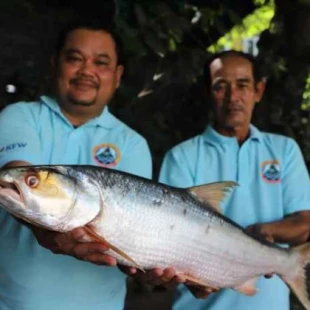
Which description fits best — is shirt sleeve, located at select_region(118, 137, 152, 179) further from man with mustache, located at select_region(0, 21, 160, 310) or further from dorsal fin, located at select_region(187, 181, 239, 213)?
dorsal fin, located at select_region(187, 181, 239, 213)

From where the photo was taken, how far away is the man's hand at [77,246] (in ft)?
9.52

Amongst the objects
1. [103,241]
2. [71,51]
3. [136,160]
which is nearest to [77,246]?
[103,241]

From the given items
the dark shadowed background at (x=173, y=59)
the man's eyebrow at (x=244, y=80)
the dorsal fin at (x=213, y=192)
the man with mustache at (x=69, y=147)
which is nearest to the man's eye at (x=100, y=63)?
the man with mustache at (x=69, y=147)

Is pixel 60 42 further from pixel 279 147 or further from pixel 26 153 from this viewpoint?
pixel 279 147

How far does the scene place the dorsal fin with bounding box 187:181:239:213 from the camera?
323 cm

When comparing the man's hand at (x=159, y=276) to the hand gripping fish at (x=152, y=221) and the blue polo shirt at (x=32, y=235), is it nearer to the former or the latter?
the hand gripping fish at (x=152, y=221)

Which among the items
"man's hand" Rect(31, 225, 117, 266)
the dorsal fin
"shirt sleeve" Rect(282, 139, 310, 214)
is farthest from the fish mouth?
"shirt sleeve" Rect(282, 139, 310, 214)

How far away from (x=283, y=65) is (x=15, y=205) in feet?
11.1

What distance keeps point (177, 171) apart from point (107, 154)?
0.33 m

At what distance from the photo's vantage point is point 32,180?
109 inches

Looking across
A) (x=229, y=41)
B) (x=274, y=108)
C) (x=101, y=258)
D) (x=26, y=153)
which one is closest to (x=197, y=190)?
(x=101, y=258)

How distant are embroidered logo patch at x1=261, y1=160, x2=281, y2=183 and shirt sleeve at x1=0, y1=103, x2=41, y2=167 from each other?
98 cm

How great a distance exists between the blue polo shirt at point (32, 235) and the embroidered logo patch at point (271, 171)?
1.66ft

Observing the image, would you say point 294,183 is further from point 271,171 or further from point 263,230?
point 263,230
